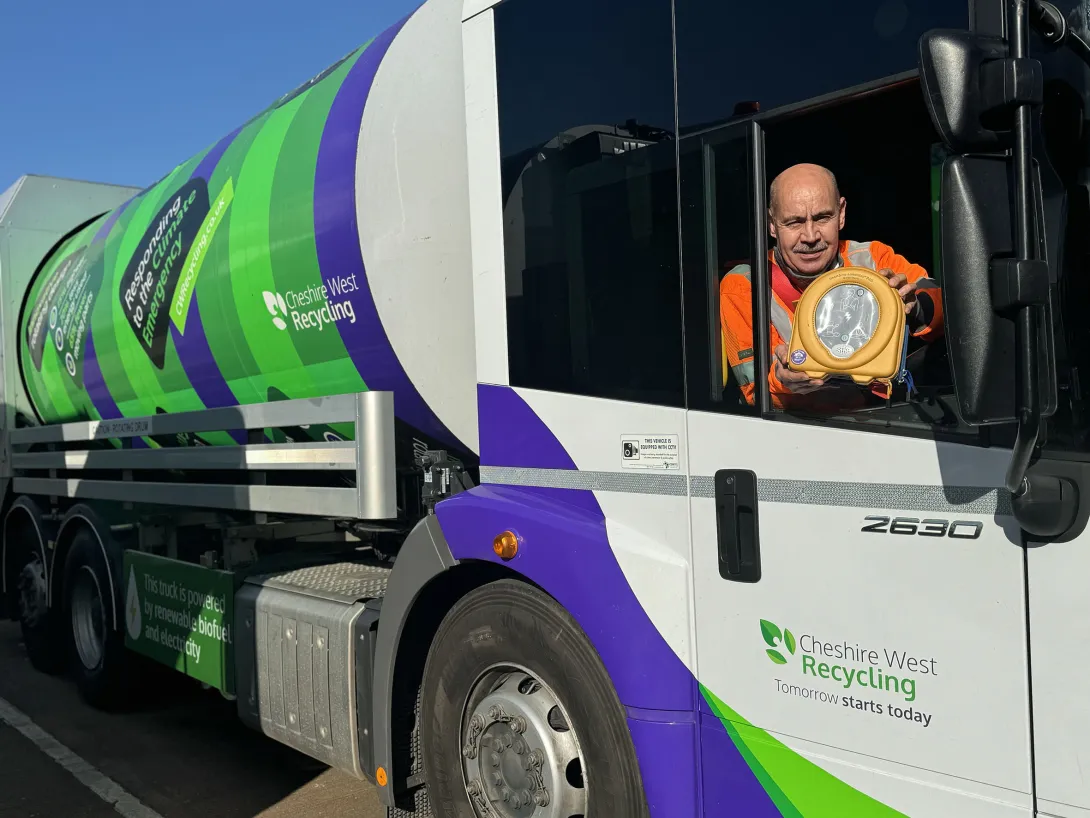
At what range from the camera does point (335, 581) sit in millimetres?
4539

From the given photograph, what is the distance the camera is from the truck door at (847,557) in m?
2.00

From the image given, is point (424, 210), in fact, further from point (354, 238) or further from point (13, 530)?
point (13, 530)

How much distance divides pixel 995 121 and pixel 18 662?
8550mm

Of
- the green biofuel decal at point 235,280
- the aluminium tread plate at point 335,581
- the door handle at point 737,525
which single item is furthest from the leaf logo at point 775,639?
the green biofuel decal at point 235,280

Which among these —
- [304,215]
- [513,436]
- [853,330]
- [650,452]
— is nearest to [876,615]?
[853,330]

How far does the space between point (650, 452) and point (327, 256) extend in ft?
6.89

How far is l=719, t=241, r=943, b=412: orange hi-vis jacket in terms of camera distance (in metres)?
2.20

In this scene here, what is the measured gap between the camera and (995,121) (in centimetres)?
178

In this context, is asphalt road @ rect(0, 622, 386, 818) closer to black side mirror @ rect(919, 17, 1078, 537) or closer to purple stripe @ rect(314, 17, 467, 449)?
purple stripe @ rect(314, 17, 467, 449)

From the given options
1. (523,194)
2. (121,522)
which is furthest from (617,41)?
(121,522)

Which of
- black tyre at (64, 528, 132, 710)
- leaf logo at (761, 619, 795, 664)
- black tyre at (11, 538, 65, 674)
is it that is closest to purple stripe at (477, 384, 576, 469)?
leaf logo at (761, 619, 795, 664)

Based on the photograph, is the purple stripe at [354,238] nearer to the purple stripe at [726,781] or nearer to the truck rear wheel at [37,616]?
the purple stripe at [726,781]

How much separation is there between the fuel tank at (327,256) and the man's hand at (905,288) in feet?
5.64

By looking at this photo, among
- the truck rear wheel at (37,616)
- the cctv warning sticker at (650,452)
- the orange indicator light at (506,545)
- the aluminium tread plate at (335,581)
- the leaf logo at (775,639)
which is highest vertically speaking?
the cctv warning sticker at (650,452)
